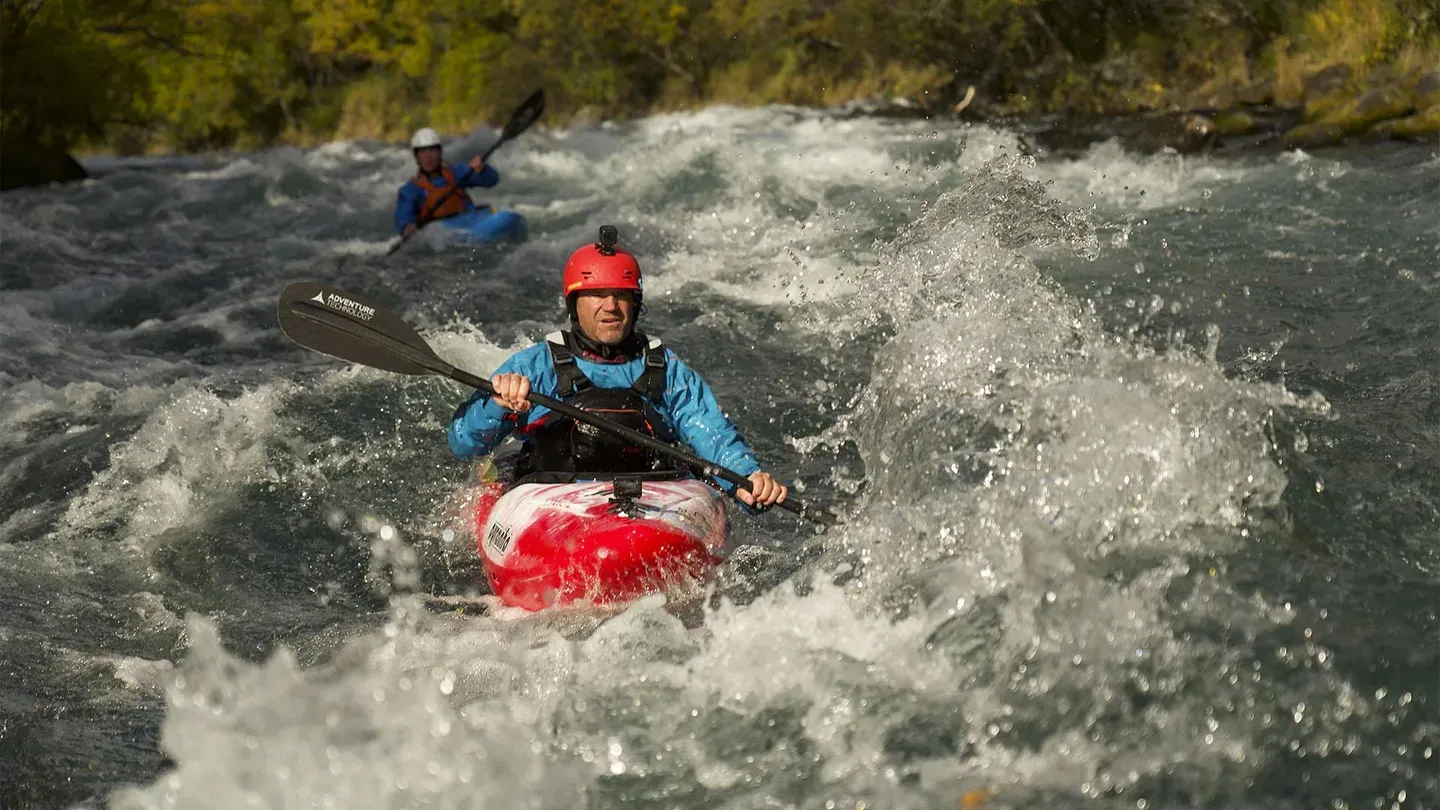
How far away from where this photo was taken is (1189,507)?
13.6ft

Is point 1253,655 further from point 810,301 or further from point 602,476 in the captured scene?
point 810,301

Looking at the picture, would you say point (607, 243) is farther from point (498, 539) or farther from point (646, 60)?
point (646, 60)

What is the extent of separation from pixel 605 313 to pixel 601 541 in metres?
0.94

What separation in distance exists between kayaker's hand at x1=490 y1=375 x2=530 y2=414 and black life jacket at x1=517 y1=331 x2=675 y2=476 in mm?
317

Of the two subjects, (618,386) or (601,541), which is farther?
(618,386)

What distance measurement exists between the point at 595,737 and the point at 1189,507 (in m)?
1.89

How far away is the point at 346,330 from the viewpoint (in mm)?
5426

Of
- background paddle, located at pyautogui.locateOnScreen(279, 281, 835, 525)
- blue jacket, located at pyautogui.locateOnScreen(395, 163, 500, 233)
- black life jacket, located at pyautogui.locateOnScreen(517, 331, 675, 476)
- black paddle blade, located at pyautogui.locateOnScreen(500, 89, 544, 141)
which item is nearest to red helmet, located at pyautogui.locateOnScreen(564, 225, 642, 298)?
black life jacket, located at pyautogui.locateOnScreen(517, 331, 675, 476)

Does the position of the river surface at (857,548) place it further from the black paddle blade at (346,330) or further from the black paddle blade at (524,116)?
the black paddle blade at (524,116)

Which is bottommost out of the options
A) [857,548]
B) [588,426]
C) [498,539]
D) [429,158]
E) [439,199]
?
[439,199]

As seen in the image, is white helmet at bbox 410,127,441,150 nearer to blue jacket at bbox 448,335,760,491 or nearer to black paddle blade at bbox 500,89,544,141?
black paddle blade at bbox 500,89,544,141

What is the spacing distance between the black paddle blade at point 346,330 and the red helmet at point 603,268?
28.9 inches

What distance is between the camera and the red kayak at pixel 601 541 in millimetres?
4535

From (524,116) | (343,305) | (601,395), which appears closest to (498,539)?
(601,395)
